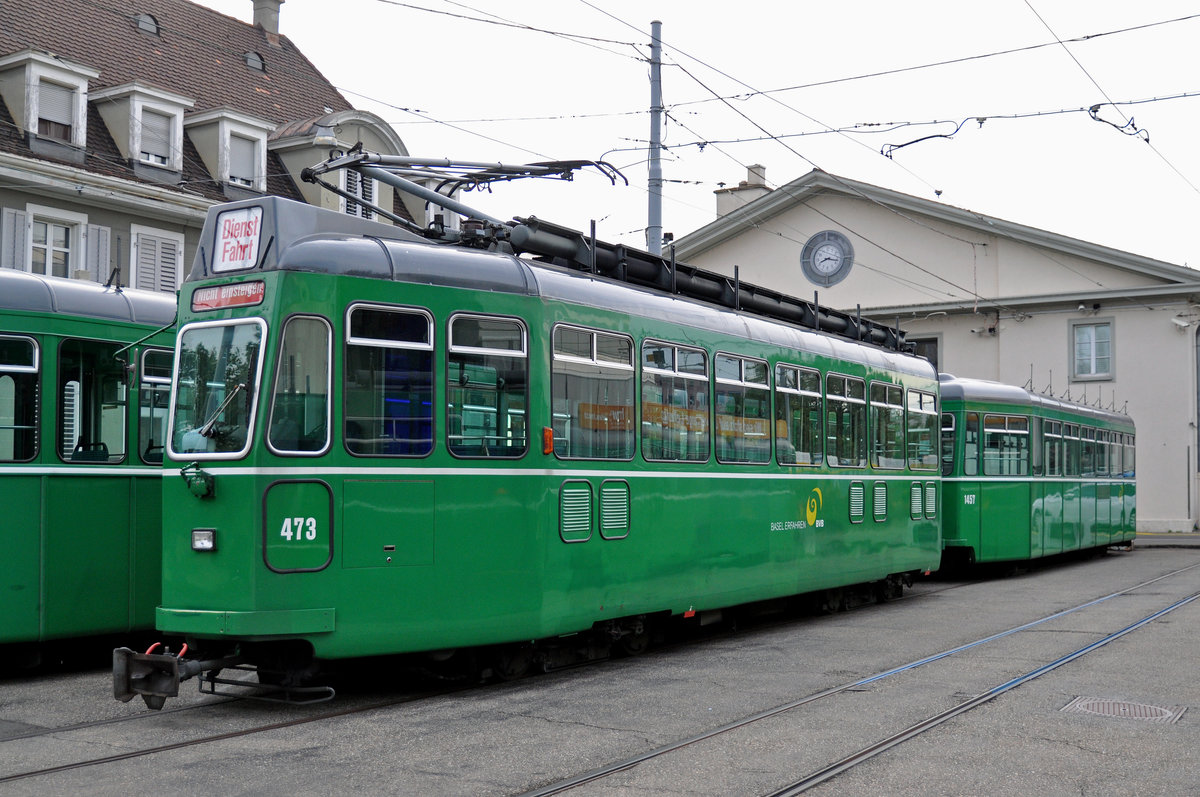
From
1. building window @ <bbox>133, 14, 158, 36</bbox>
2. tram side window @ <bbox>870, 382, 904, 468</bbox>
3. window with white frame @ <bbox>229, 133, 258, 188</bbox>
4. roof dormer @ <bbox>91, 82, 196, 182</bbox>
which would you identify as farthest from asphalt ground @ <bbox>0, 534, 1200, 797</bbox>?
building window @ <bbox>133, 14, 158, 36</bbox>

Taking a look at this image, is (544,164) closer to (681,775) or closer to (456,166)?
(456,166)

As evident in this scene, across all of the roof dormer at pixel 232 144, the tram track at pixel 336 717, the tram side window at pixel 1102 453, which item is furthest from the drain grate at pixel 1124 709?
the roof dormer at pixel 232 144

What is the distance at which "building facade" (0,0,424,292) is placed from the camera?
65.8 ft

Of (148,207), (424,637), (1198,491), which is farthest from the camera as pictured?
(1198,491)

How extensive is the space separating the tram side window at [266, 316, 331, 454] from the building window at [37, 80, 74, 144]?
1430cm

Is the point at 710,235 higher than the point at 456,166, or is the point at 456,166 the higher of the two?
the point at 710,235

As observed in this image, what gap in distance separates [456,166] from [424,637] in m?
6.47

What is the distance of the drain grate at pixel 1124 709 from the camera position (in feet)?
27.1

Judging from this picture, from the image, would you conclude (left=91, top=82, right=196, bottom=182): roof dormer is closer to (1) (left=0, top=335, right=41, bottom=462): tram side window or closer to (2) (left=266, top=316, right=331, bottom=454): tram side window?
(1) (left=0, top=335, right=41, bottom=462): tram side window

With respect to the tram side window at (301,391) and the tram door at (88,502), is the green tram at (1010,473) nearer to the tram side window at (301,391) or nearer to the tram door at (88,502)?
the tram door at (88,502)

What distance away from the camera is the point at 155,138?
73.0ft

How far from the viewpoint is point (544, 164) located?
1238 centimetres

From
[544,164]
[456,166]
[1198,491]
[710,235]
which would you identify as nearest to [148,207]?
[456,166]

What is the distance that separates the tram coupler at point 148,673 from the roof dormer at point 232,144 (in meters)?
16.8
